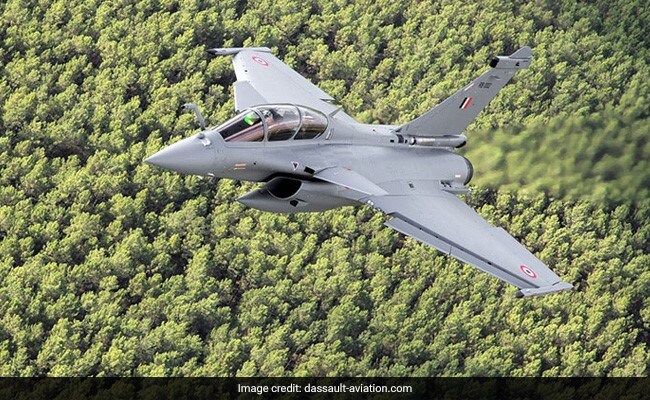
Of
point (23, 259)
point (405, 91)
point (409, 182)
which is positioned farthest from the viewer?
point (405, 91)

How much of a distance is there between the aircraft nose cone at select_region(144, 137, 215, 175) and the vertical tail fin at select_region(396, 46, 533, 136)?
854 centimetres

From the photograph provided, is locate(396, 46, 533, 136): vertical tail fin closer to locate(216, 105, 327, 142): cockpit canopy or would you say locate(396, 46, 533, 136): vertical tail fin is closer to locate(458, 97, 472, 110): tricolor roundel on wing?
locate(458, 97, 472, 110): tricolor roundel on wing

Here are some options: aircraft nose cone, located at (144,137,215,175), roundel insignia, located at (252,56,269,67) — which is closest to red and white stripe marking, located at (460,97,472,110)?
roundel insignia, located at (252,56,269,67)

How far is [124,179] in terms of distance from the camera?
7075 cm

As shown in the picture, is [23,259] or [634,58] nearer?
[23,259]

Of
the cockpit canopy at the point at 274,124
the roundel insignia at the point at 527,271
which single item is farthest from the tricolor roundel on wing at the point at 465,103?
the roundel insignia at the point at 527,271

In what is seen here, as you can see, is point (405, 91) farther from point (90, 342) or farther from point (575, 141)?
point (90, 342)

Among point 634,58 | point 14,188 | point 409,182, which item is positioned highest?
point 409,182

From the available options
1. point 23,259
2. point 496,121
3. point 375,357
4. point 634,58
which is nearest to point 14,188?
point 23,259

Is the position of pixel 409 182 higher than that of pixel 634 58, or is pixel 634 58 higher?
pixel 409 182

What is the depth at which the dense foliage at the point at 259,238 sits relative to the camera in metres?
66.1

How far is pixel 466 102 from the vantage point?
64375 mm

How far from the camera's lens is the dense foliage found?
6606 centimetres

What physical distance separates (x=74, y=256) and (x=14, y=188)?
440cm
